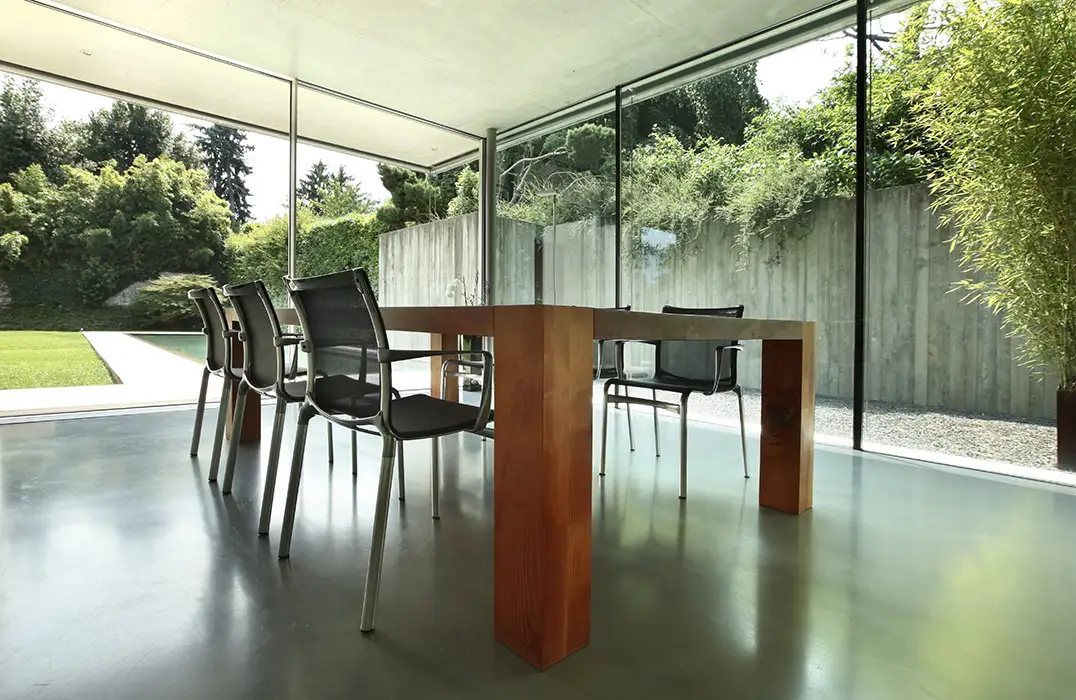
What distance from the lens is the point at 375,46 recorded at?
3.88 m

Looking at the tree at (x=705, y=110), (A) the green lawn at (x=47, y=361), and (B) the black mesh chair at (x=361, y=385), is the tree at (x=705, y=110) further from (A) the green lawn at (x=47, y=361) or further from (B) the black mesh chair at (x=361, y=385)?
(A) the green lawn at (x=47, y=361)

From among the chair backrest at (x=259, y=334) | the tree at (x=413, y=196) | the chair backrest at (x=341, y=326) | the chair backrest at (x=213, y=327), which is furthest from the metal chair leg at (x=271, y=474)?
the tree at (x=413, y=196)

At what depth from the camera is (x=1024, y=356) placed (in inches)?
105

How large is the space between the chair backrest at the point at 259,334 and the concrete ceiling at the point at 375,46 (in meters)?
2.32

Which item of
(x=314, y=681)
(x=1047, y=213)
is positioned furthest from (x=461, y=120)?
(x=314, y=681)

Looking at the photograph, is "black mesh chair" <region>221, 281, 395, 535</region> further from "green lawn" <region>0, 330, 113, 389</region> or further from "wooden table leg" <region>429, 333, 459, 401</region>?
"green lawn" <region>0, 330, 113, 389</region>

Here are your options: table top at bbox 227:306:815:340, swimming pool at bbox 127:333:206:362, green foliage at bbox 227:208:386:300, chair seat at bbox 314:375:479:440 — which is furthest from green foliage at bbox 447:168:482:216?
chair seat at bbox 314:375:479:440

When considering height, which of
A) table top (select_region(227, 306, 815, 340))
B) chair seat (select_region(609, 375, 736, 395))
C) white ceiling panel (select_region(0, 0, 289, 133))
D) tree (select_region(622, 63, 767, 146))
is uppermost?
white ceiling panel (select_region(0, 0, 289, 133))

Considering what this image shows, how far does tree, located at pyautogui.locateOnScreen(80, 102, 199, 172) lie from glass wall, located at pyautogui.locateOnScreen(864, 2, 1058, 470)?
497 cm

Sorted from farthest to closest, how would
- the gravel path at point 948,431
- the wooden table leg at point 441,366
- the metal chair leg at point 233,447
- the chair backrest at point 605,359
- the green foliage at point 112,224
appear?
the green foliage at point 112,224 < the wooden table leg at point 441,366 < the chair backrest at point 605,359 < the gravel path at point 948,431 < the metal chair leg at point 233,447

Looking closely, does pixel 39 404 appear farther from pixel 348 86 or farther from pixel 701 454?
pixel 701 454

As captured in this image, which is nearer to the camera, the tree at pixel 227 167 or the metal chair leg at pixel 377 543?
the metal chair leg at pixel 377 543

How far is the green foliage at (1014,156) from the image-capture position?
96.3 inches

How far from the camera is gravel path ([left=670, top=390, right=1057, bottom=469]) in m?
2.67
